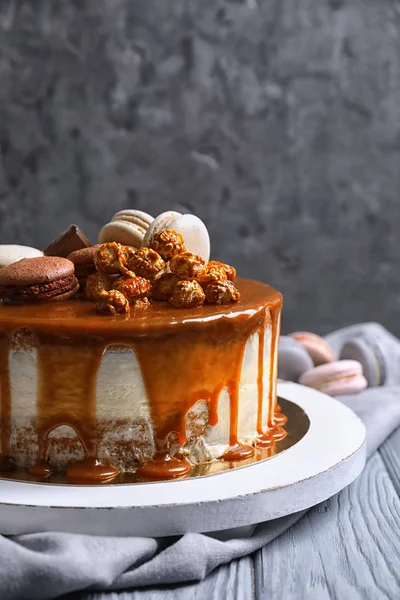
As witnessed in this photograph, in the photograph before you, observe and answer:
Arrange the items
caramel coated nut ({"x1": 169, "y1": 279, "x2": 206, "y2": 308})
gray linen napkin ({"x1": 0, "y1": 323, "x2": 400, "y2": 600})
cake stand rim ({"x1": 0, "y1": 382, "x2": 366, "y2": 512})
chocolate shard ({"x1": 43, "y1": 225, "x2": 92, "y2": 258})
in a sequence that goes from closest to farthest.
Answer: gray linen napkin ({"x1": 0, "y1": 323, "x2": 400, "y2": 600})
cake stand rim ({"x1": 0, "y1": 382, "x2": 366, "y2": 512})
caramel coated nut ({"x1": 169, "y1": 279, "x2": 206, "y2": 308})
chocolate shard ({"x1": 43, "y1": 225, "x2": 92, "y2": 258})

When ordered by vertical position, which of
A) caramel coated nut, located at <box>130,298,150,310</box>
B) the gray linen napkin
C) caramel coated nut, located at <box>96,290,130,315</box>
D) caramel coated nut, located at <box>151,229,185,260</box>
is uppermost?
caramel coated nut, located at <box>151,229,185,260</box>

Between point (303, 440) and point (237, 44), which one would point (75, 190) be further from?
point (303, 440)

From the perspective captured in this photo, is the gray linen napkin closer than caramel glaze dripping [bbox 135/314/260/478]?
Yes

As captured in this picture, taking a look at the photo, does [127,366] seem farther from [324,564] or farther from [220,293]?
[324,564]

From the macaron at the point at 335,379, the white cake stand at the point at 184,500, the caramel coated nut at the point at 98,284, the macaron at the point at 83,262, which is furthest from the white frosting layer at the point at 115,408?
the macaron at the point at 335,379

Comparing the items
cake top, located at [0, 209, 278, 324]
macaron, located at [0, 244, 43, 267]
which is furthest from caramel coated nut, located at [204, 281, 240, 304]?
macaron, located at [0, 244, 43, 267]

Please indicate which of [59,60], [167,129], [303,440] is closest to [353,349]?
[303,440]

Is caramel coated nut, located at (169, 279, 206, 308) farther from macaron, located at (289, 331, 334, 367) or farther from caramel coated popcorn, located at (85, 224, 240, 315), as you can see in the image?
macaron, located at (289, 331, 334, 367)
